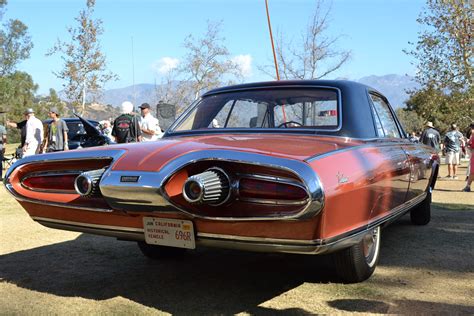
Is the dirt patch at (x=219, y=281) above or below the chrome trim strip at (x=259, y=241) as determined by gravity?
below

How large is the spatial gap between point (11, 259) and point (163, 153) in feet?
7.51

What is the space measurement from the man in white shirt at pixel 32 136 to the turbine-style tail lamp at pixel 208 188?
28.9 ft

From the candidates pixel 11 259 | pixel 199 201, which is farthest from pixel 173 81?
pixel 199 201

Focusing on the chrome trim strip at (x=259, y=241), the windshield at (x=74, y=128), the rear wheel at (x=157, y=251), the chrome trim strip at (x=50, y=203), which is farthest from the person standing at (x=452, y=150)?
the chrome trim strip at (x=50, y=203)

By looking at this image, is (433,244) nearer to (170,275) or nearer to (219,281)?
(219,281)

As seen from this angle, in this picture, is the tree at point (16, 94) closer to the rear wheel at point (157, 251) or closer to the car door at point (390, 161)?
the rear wheel at point (157, 251)

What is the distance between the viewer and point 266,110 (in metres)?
3.71

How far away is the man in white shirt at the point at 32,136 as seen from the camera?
10.1m

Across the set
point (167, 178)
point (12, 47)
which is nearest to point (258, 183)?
point (167, 178)

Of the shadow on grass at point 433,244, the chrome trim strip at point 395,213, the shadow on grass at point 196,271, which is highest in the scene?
the chrome trim strip at point 395,213

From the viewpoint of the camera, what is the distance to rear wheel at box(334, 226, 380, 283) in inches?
119

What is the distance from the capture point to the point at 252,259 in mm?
3936

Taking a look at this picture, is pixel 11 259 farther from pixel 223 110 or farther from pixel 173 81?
pixel 173 81

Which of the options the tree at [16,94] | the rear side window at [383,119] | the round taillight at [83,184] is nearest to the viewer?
the round taillight at [83,184]
